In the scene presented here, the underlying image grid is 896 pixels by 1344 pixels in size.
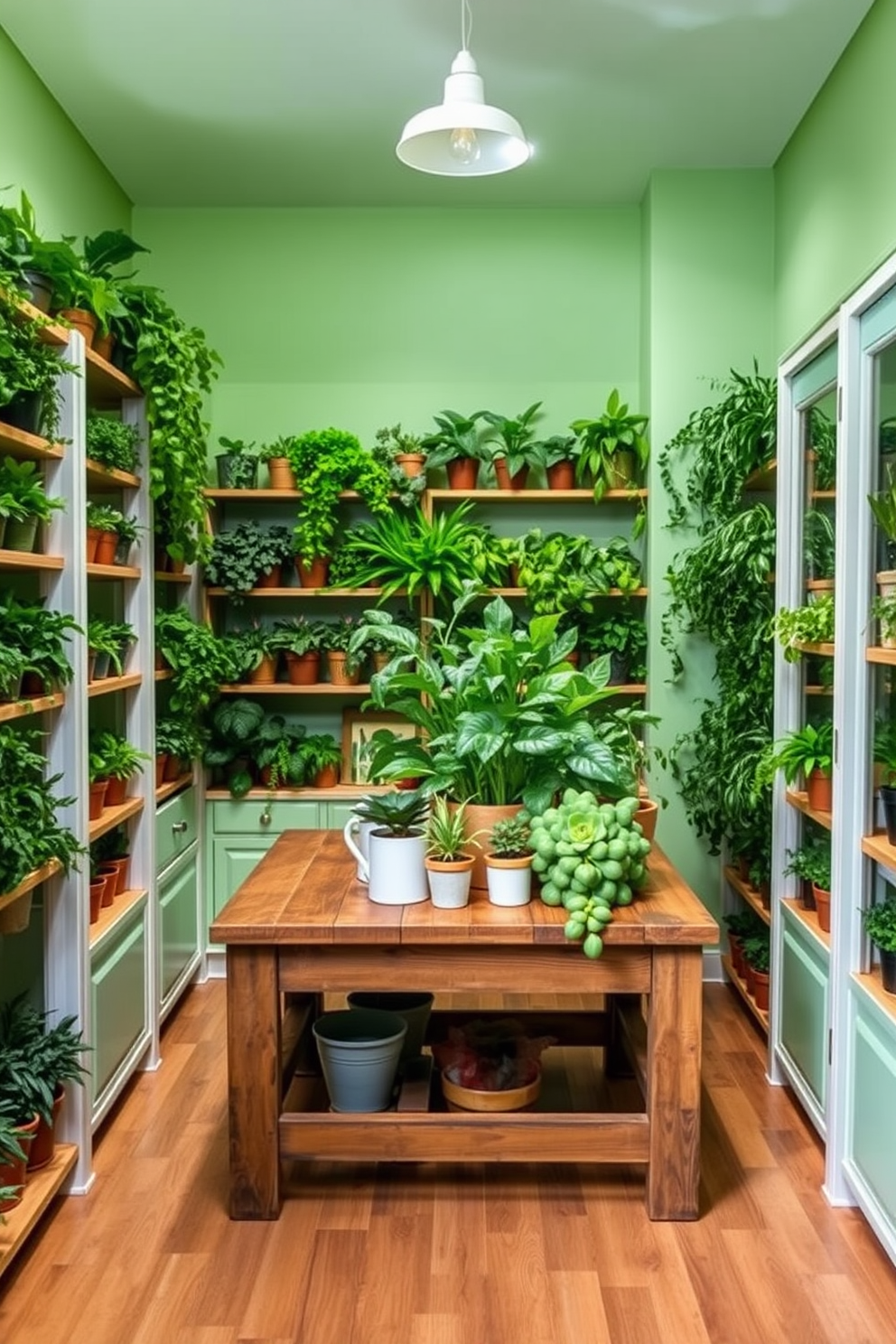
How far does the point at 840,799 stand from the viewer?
105 inches

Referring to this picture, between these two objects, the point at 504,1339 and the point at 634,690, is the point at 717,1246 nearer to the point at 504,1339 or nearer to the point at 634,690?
the point at 504,1339

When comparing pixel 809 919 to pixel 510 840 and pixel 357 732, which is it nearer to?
pixel 510 840

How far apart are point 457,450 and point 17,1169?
3006 millimetres

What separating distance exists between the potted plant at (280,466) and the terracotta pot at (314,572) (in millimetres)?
305

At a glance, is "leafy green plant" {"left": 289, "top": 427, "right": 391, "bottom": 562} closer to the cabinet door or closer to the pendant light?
the cabinet door

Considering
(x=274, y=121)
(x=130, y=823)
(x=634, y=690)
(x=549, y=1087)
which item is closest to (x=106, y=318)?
(x=274, y=121)

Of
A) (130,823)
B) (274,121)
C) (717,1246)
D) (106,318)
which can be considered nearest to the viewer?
(717,1246)

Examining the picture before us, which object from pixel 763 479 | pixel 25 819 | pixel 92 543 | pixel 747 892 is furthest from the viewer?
pixel 763 479

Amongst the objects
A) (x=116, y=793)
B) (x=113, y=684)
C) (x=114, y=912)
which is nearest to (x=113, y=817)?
(x=116, y=793)

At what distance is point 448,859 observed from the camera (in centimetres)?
259

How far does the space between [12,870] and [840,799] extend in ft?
6.47

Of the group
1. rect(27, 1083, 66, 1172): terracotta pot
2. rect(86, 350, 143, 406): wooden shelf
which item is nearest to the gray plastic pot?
rect(27, 1083, 66, 1172): terracotta pot

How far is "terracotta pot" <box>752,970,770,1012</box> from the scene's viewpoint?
3695 millimetres

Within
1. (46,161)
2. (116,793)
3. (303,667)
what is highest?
(46,161)
